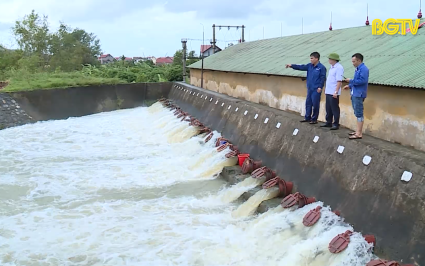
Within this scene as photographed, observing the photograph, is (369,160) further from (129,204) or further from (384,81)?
(129,204)

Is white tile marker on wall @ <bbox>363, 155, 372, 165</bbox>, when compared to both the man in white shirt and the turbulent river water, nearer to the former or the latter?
the turbulent river water

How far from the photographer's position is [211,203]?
7566 mm

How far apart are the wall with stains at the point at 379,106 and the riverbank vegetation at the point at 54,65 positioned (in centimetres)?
1308

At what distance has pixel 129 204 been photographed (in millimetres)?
7578

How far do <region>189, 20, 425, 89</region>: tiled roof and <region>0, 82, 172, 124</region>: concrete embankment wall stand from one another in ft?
22.7

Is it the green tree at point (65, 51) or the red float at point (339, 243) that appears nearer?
the red float at point (339, 243)

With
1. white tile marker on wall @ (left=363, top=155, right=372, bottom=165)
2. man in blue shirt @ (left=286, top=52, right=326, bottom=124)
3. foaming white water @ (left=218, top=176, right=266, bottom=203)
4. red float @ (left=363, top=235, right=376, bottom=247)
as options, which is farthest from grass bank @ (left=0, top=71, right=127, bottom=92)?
red float @ (left=363, top=235, right=376, bottom=247)

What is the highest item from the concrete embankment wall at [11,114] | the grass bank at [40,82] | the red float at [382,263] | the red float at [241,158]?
the grass bank at [40,82]

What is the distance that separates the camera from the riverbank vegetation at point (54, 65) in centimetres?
2245

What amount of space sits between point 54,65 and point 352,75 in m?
31.2

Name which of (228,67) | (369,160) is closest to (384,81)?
(369,160)

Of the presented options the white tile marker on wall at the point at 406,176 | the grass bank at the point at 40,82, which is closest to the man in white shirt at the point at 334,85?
the white tile marker on wall at the point at 406,176

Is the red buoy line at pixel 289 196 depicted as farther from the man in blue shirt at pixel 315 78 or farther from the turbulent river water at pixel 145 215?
the man in blue shirt at pixel 315 78

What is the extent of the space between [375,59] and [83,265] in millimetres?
6877
